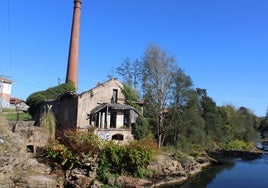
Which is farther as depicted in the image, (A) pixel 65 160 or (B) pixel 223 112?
(B) pixel 223 112

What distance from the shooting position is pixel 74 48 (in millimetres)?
46344

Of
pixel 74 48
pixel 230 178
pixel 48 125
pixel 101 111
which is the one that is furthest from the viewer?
pixel 74 48

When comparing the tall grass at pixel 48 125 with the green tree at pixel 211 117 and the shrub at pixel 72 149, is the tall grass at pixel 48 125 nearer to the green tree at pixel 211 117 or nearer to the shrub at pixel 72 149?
the shrub at pixel 72 149

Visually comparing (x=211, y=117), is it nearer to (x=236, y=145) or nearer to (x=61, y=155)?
(x=236, y=145)

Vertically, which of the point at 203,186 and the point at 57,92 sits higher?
the point at 57,92

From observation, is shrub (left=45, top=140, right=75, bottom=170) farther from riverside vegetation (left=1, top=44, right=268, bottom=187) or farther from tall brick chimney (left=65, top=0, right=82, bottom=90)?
tall brick chimney (left=65, top=0, right=82, bottom=90)

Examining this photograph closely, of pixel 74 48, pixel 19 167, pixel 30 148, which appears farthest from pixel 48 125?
pixel 74 48

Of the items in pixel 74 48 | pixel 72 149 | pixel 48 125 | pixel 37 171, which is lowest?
pixel 37 171

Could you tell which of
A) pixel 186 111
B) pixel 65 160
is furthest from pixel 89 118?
pixel 186 111

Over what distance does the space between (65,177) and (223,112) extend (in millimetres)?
45564

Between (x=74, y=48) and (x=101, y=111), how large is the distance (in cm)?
1709

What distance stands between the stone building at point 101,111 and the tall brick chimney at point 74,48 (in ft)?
31.8

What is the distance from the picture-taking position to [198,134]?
39.7 m

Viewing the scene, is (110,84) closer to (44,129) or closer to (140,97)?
(140,97)
